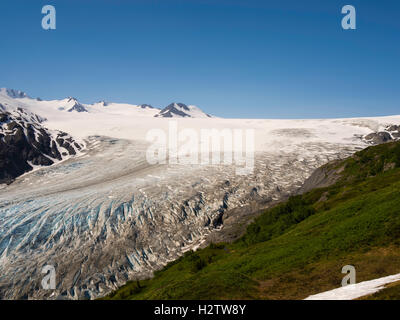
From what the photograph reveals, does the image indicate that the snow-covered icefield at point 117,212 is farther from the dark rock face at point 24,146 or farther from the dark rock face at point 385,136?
the dark rock face at point 385,136

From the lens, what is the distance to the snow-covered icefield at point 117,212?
37.8m

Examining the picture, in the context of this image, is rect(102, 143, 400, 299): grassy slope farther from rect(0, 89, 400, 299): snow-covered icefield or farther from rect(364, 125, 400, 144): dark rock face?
rect(364, 125, 400, 144): dark rock face

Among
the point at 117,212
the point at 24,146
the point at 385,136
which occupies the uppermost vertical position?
the point at 385,136

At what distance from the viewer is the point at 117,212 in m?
49.1

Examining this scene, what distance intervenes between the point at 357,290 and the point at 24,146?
111 metres

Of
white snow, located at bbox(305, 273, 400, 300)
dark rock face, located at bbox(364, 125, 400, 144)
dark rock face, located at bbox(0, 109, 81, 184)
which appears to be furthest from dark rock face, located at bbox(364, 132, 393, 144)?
dark rock face, located at bbox(0, 109, 81, 184)

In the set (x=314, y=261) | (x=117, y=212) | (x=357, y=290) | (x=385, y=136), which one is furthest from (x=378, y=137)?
(x=357, y=290)

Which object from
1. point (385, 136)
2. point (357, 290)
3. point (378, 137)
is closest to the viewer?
point (357, 290)

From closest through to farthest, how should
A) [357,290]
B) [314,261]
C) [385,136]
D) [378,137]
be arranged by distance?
[357,290] < [314,261] < [378,137] < [385,136]

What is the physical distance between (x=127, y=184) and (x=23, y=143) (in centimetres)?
6200

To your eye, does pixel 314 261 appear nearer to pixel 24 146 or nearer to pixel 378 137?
pixel 378 137

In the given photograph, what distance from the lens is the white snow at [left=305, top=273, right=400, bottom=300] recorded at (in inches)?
476

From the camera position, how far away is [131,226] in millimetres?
46781
